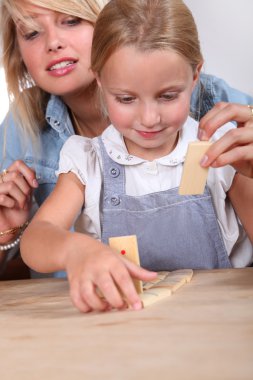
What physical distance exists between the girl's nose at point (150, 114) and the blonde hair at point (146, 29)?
96mm

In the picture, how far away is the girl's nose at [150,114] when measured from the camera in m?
1.10

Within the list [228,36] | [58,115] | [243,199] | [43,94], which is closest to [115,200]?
[243,199]

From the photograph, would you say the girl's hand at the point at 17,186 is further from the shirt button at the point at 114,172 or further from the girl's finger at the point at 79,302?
the girl's finger at the point at 79,302

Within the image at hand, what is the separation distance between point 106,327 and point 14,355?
0.41 feet

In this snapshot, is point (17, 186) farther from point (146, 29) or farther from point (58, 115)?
point (146, 29)

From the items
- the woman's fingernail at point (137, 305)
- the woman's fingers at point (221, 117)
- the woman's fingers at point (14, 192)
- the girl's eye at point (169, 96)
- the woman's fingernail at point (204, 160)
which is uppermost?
the girl's eye at point (169, 96)

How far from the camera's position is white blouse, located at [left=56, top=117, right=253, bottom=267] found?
1.31 meters

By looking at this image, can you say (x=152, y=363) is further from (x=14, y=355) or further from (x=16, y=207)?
(x=16, y=207)

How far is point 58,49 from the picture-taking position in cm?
152

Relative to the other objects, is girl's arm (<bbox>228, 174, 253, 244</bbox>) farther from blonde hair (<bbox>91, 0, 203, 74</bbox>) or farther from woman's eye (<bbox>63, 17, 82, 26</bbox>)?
woman's eye (<bbox>63, 17, 82, 26</bbox>)

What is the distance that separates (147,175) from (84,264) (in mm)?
468

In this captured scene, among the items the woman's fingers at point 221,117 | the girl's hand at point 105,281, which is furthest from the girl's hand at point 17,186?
the girl's hand at point 105,281

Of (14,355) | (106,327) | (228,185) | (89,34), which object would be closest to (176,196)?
(228,185)

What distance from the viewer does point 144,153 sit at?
132cm
